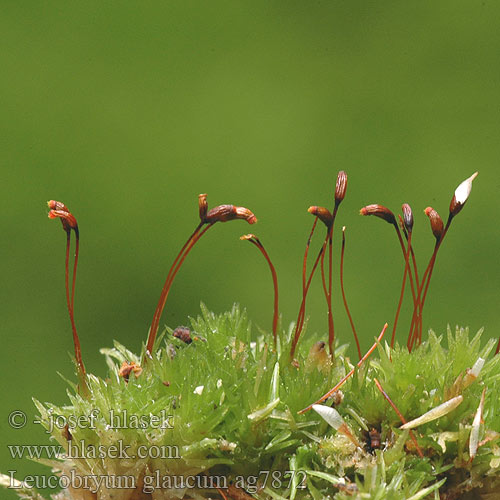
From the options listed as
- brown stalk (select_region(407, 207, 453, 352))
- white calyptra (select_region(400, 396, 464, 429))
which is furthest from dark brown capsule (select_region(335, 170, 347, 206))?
white calyptra (select_region(400, 396, 464, 429))

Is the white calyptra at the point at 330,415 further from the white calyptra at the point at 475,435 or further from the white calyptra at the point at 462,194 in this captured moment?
the white calyptra at the point at 462,194

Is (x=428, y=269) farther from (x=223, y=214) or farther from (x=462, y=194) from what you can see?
(x=223, y=214)

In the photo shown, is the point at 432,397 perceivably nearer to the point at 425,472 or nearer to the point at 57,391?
the point at 425,472

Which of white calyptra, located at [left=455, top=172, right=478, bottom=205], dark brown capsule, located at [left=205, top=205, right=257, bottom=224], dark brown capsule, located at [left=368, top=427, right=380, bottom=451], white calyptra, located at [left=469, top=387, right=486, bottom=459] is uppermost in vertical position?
white calyptra, located at [left=455, top=172, right=478, bottom=205]

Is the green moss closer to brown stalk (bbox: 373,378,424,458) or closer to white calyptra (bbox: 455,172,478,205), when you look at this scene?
brown stalk (bbox: 373,378,424,458)

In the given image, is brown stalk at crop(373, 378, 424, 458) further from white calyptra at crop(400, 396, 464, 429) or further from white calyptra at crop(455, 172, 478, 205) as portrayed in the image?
white calyptra at crop(455, 172, 478, 205)

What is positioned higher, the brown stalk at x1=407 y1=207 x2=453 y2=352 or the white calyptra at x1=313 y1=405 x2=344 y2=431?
the brown stalk at x1=407 y1=207 x2=453 y2=352

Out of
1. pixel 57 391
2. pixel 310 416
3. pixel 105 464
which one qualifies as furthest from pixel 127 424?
pixel 57 391

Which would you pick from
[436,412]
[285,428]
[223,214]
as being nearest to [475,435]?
[436,412]
